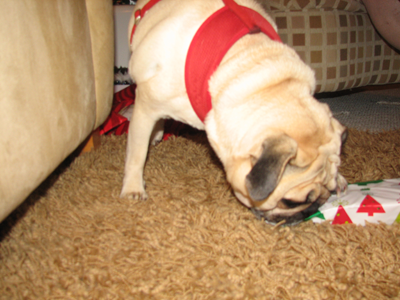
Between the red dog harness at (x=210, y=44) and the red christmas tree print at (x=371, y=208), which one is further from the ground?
the red dog harness at (x=210, y=44)

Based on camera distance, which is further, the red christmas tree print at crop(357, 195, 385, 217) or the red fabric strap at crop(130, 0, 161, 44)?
the red fabric strap at crop(130, 0, 161, 44)

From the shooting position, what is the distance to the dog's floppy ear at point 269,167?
1.19 m

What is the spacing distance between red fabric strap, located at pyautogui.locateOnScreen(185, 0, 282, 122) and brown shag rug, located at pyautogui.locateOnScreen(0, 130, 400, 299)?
66 centimetres

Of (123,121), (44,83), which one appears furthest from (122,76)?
(44,83)

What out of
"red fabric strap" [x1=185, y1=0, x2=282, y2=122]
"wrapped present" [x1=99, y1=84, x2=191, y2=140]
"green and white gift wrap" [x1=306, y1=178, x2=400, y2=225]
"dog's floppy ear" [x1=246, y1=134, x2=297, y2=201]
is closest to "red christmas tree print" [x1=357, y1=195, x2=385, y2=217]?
"green and white gift wrap" [x1=306, y1=178, x2=400, y2=225]

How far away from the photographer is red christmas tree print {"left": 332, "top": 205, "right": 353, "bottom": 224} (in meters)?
1.68

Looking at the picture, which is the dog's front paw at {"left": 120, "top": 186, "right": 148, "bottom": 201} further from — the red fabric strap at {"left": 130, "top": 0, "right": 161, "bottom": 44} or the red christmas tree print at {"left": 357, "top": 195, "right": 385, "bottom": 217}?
the red christmas tree print at {"left": 357, "top": 195, "right": 385, "bottom": 217}

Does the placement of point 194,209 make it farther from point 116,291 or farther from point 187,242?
point 116,291

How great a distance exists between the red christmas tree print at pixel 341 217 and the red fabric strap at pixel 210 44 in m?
0.90

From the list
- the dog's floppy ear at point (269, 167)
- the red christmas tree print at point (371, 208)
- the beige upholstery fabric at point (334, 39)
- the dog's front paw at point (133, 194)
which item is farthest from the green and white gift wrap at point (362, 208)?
the beige upholstery fabric at point (334, 39)

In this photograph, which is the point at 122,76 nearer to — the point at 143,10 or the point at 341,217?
the point at 143,10

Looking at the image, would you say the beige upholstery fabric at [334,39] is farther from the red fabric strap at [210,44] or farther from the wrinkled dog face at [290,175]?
the wrinkled dog face at [290,175]

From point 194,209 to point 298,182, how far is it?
0.67m

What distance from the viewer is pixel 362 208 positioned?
5.44 feet
